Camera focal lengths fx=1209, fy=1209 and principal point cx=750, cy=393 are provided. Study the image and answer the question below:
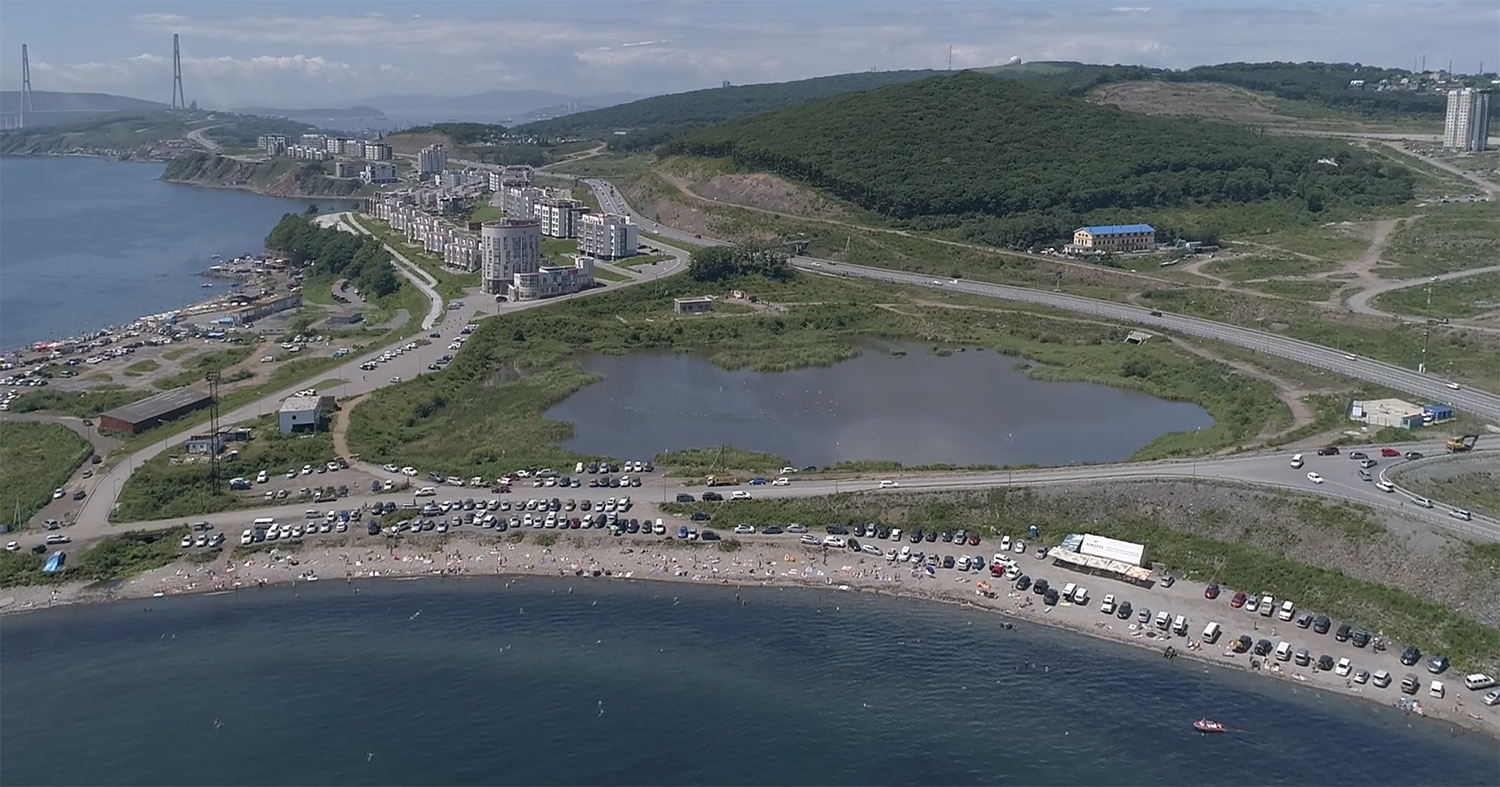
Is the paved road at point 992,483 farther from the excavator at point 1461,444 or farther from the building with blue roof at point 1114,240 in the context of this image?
the building with blue roof at point 1114,240

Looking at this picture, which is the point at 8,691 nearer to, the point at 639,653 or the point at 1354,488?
the point at 639,653

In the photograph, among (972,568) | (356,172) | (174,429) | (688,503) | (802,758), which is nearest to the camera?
(802,758)

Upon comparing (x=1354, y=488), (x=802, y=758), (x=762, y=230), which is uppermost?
(x=762, y=230)

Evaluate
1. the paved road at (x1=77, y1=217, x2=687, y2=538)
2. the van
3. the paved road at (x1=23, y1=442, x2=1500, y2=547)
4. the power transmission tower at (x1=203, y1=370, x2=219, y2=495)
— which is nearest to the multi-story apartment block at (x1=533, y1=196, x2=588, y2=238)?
the paved road at (x1=77, y1=217, x2=687, y2=538)

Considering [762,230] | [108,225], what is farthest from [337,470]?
→ [108,225]

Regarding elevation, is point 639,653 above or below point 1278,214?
below

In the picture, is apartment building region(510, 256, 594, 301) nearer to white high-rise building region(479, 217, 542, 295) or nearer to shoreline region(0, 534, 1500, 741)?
white high-rise building region(479, 217, 542, 295)
